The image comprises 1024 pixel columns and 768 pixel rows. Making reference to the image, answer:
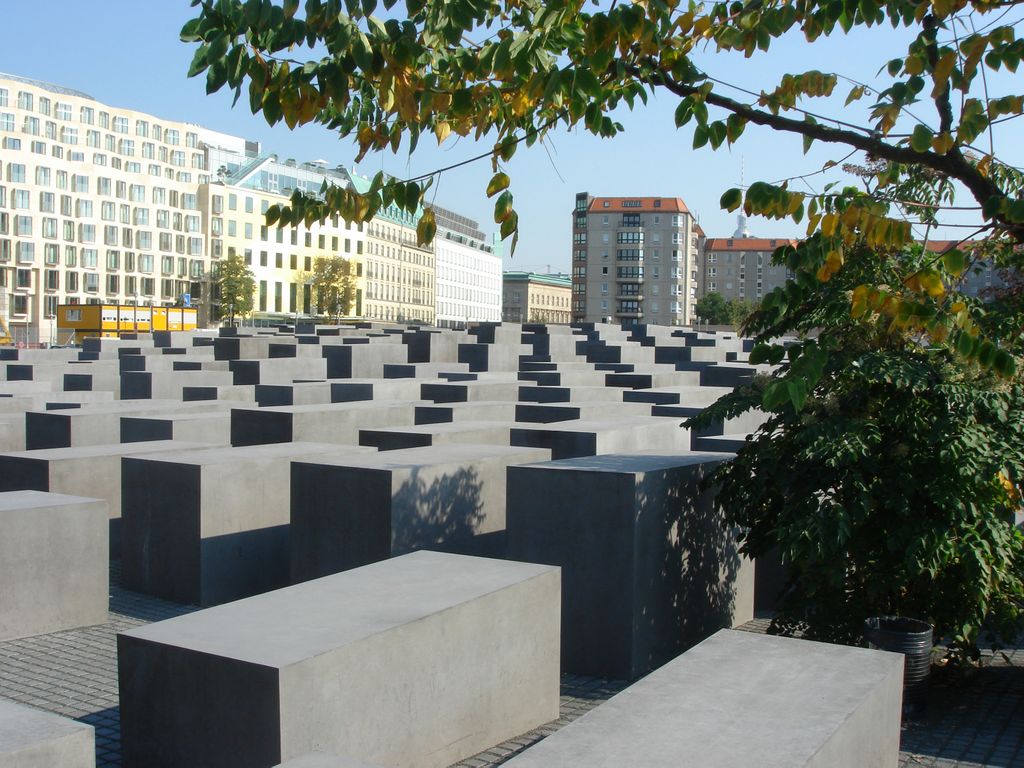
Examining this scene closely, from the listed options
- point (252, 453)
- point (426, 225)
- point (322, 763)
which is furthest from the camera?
point (252, 453)

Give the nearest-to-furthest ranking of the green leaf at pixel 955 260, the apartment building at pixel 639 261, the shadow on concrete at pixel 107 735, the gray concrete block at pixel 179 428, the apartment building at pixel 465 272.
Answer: the green leaf at pixel 955 260 → the shadow on concrete at pixel 107 735 → the gray concrete block at pixel 179 428 → the apartment building at pixel 639 261 → the apartment building at pixel 465 272

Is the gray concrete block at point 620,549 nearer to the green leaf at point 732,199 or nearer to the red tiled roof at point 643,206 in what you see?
the green leaf at point 732,199

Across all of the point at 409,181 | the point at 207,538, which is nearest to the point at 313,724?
the point at 409,181

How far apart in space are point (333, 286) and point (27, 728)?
84.0m

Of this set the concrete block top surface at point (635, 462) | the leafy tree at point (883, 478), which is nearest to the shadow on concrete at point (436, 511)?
the concrete block top surface at point (635, 462)

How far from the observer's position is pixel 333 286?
8662 cm

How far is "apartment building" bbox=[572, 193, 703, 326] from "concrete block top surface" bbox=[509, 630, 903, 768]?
11724 centimetres

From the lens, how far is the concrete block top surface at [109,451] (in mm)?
9741

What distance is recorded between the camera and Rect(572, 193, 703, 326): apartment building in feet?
406

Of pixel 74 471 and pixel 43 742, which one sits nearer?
pixel 43 742

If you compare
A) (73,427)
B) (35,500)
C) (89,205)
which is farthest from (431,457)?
(89,205)

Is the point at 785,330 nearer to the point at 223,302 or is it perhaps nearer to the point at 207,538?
the point at 207,538

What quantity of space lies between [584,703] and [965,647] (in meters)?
2.20

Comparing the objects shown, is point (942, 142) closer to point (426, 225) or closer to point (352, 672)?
point (426, 225)
